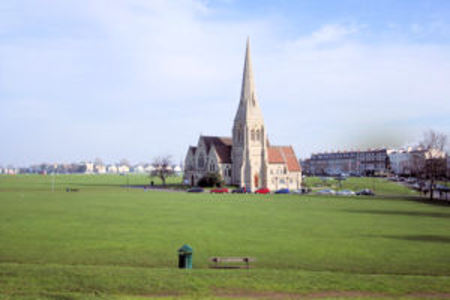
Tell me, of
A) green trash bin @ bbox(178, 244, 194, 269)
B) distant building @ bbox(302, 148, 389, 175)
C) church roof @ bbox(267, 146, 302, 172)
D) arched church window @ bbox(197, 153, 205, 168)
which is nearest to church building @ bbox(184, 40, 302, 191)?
church roof @ bbox(267, 146, 302, 172)

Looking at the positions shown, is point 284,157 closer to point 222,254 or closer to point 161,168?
point 161,168

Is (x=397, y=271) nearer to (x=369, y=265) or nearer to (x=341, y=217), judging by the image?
(x=369, y=265)

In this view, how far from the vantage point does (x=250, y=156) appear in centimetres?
8756

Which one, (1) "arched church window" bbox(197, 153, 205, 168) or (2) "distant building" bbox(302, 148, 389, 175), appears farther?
(2) "distant building" bbox(302, 148, 389, 175)

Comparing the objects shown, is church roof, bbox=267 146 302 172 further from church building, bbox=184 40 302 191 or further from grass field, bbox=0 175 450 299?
grass field, bbox=0 175 450 299

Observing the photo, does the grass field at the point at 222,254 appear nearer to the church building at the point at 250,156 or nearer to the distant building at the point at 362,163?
the church building at the point at 250,156

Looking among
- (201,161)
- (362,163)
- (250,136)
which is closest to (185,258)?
(250,136)

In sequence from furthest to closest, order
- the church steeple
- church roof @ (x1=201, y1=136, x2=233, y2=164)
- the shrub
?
church roof @ (x1=201, y1=136, x2=233, y2=164) < the church steeple < the shrub

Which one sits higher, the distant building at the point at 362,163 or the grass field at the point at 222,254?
the distant building at the point at 362,163

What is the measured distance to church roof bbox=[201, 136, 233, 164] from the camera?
92250 mm

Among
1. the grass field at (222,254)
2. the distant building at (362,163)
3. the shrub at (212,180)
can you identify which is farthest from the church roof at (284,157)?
the distant building at (362,163)

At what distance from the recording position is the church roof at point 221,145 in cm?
9225

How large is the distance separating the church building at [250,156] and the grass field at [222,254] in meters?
55.5

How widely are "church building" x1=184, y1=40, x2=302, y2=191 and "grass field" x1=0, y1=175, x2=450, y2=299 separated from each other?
55500mm
